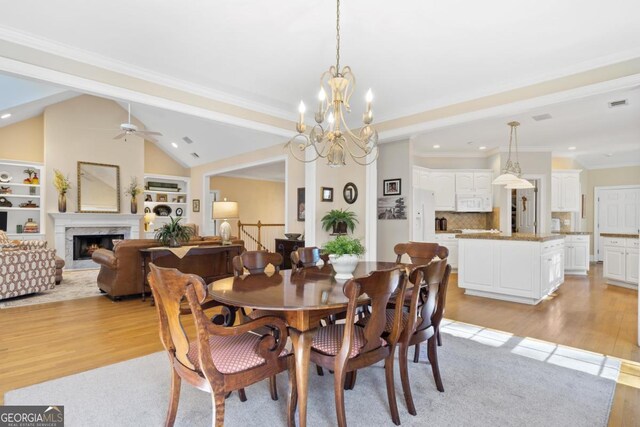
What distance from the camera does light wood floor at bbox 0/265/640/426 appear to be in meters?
2.57

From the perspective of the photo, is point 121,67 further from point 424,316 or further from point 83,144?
point 83,144

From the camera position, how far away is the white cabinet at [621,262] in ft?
17.9

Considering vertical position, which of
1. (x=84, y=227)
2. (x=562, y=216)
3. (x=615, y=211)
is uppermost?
(x=615, y=211)

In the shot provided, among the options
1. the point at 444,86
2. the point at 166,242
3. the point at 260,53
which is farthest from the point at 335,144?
the point at 166,242

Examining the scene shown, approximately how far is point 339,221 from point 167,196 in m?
6.95

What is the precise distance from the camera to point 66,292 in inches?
206

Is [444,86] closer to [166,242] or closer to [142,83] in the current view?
[142,83]

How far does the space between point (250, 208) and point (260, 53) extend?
781cm

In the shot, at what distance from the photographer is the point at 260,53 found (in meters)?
3.21

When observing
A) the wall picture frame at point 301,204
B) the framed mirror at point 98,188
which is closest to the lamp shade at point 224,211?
the wall picture frame at point 301,204

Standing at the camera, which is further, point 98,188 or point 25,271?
point 98,188

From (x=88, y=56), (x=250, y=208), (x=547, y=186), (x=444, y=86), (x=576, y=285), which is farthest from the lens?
(x=250, y=208)

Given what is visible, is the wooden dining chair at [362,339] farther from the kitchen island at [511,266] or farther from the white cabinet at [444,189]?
the white cabinet at [444,189]
